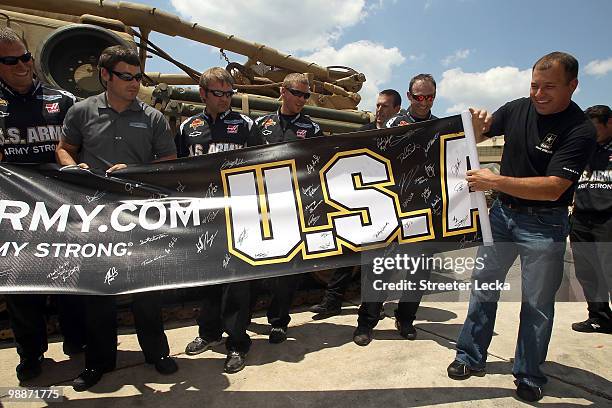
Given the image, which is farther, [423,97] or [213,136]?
[423,97]

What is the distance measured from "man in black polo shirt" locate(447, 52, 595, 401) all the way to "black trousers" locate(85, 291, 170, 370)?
2.18 meters

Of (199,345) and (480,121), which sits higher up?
(480,121)

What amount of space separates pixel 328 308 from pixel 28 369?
8.83ft

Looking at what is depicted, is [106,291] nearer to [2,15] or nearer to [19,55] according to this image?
[19,55]

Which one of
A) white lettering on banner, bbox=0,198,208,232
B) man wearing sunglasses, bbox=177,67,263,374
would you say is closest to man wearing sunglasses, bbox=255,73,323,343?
man wearing sunglasses, bbox=177,67,263,374

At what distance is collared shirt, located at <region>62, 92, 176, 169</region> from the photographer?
2.92m

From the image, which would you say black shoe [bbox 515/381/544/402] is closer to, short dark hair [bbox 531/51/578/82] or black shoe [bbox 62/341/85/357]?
Answer: short dark hair [bbox 531/51/578/82]

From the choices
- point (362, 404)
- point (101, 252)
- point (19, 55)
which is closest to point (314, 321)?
point (362, 404)

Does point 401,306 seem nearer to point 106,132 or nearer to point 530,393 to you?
point 530,393

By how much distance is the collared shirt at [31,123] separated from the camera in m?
3.06

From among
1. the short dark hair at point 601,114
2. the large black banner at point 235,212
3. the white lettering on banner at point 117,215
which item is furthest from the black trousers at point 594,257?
the white lettering on banner at point 117,215

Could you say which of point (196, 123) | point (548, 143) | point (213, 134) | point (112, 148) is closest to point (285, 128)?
point (213, 134)

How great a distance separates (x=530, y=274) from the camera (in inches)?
106

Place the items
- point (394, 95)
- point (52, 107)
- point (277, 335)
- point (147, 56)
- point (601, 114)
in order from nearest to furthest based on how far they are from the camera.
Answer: point (52, 107) < point (277, 335) < point (601, 114) < point (394, 95) < point (147, 56)
